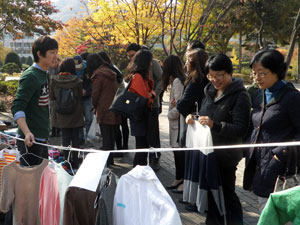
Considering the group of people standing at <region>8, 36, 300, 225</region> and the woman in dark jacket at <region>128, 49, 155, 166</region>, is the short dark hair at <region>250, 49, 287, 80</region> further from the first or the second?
the woman in dark jacket at <region>128, 49, 155, 166</region>

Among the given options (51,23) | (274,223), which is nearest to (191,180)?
(274,223)

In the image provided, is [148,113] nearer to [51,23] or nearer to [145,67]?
[145,67]

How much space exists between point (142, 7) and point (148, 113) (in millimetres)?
7782

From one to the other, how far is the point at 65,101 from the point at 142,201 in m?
3.57

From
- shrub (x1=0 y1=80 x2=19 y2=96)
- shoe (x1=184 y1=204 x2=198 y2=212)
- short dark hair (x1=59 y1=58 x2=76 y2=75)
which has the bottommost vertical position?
shoe (x1=184 y1=204 x2=198 y2=212)

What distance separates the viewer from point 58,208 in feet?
9.09

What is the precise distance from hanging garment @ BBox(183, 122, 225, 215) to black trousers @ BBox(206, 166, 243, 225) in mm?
121

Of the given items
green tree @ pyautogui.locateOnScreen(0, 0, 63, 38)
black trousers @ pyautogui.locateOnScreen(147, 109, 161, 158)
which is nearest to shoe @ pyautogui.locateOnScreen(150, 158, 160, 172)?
black trousers @ pyautogui.locateOnScreen(147, 109, 161, 158)

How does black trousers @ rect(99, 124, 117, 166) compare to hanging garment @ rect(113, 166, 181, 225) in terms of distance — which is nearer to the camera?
hanging garment @ rect(113, 166, 181, 225)

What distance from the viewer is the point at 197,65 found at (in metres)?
3.99

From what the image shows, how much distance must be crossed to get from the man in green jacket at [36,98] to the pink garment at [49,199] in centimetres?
46

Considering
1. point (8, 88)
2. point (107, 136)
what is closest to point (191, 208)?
point (107, 136)

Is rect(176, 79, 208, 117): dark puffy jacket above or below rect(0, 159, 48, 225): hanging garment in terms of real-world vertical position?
above

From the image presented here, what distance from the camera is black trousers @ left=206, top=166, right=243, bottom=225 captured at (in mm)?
3427
